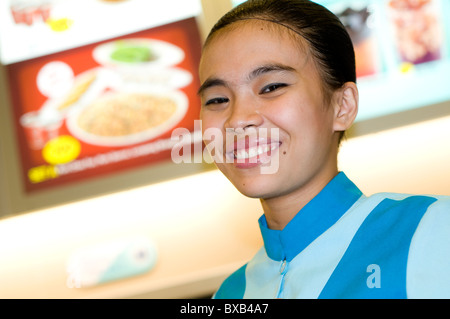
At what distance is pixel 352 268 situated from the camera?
916 millimetres

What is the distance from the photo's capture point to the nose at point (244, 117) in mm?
970

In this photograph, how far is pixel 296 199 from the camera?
1053 mm

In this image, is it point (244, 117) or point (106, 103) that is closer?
point (244, 117)

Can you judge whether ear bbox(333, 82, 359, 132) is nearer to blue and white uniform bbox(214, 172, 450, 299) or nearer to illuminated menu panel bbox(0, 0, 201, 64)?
blue and white uniform bbox(214, 172, 450, 299)

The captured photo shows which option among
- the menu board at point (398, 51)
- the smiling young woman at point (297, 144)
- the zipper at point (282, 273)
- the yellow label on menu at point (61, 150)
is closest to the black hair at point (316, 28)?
the smiling young woman at point (297, 144)

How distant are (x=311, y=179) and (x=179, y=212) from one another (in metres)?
0.90

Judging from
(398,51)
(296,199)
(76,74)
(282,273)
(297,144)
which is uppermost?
(76,74)

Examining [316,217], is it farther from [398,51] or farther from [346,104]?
[398,51]

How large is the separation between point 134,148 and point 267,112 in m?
0.90

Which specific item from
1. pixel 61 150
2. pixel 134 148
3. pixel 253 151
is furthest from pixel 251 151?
pixel 61 150

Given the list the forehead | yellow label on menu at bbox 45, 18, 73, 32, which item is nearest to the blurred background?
yellow label on menu at bbox 45, 18, 73, 32

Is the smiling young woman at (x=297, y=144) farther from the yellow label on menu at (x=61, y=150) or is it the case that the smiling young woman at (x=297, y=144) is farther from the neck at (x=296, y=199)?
the yellow label on menu at (x=61, y=150)
